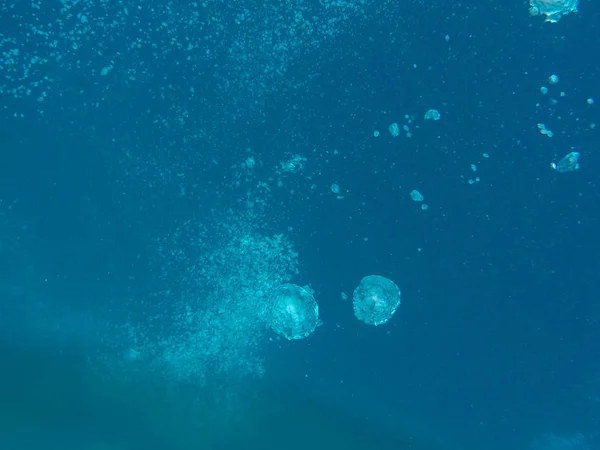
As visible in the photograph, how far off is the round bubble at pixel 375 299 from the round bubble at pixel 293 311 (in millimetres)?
185

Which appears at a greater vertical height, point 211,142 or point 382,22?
point 382,22

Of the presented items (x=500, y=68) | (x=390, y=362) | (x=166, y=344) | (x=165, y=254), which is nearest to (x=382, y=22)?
(x=500, y=68)

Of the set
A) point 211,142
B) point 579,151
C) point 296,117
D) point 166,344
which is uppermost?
point 579,151

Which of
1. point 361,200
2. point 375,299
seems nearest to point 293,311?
point 375,299

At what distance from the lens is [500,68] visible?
1731 millimetres

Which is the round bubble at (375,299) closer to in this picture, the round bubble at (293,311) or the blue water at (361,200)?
the blue water at (361,200)

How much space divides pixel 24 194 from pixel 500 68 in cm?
202

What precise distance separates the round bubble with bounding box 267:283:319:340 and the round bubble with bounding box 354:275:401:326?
0.19 meters

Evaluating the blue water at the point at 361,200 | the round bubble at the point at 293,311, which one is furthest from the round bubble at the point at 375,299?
the round bubble at the point at 293,311

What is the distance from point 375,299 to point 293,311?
1.13 feet

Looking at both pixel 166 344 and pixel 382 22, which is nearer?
pixel 382 22

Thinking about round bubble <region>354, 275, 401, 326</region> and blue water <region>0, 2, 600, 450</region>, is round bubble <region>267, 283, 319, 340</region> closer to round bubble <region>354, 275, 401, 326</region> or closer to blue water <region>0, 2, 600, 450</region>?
blue water <region>0, 2, 600, 450</region>

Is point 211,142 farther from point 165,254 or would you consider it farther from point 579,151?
point 579,151

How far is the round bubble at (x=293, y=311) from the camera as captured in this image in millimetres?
1792
